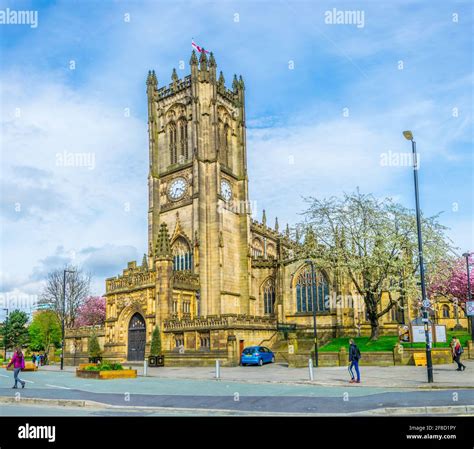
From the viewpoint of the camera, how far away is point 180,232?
2167 inches

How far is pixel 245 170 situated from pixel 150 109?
1366cm

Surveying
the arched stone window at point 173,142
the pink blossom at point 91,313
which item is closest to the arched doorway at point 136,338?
the arched stone window at point 173,142

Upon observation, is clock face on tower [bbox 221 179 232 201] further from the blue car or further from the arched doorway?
the blue car

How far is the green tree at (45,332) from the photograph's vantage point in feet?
280

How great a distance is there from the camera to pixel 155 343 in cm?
3888

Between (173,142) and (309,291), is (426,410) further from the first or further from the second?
(173,142)

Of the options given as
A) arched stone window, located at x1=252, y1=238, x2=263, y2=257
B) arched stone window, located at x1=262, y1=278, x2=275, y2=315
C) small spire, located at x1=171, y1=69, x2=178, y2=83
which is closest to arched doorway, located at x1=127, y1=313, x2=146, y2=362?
arched stone window, located at x1=262, y1=278, x2=275, y2=315

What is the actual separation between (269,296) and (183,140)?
66.4 feet

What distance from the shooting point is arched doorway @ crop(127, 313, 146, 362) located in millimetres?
43438

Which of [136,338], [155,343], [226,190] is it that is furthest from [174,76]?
[155,343]

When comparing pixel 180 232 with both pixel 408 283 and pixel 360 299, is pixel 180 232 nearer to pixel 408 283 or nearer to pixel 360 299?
pixel 360 299

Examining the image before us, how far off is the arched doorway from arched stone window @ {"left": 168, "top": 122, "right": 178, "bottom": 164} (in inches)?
853

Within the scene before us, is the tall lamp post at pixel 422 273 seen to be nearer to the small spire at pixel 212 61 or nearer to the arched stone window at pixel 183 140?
the arched stone window at pixel 183 140
